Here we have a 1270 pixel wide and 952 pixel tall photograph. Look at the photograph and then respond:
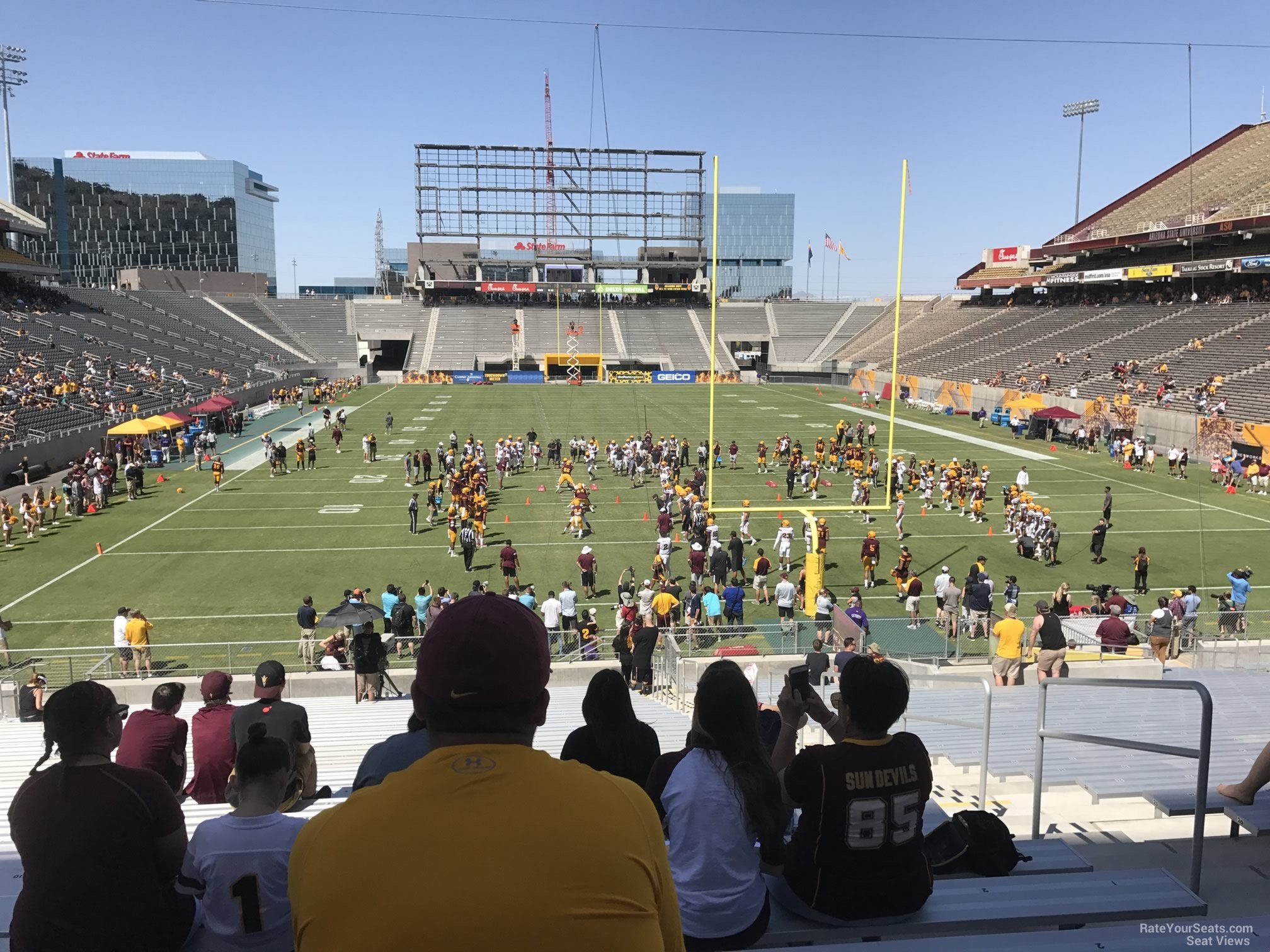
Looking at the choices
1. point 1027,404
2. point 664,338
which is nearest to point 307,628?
point 1027,404

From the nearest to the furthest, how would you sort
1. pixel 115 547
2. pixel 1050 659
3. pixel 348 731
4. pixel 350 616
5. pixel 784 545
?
pixel 348 731 < pixel 1050 659 < pixel 350 616 < pixel 784 545 < pixel 115 547

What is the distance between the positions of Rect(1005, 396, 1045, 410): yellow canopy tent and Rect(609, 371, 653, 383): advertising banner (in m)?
27.8

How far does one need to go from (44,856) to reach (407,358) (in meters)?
65.8

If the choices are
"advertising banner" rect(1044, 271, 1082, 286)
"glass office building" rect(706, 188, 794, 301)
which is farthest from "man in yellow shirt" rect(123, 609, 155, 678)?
"glass office building" rect(706, 188, 794, 301)

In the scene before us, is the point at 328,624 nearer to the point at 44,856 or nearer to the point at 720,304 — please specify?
the point at 44,856

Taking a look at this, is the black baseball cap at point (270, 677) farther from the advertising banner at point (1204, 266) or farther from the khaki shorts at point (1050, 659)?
the advertising banner at point (1204, 266)

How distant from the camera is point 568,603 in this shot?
13586mm

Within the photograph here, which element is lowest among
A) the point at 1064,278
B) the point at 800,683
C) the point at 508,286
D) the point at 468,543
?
the point at 468,543

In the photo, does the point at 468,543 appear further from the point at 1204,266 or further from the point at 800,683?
the point at 1204,266

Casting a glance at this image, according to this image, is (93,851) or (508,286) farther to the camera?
(508,286)

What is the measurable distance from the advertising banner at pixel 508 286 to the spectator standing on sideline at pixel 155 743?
73.1 metres

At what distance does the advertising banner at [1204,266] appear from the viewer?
3988 cm

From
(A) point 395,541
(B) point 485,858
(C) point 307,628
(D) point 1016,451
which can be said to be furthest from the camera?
(D) point 1016,451

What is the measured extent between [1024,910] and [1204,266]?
156 feet
